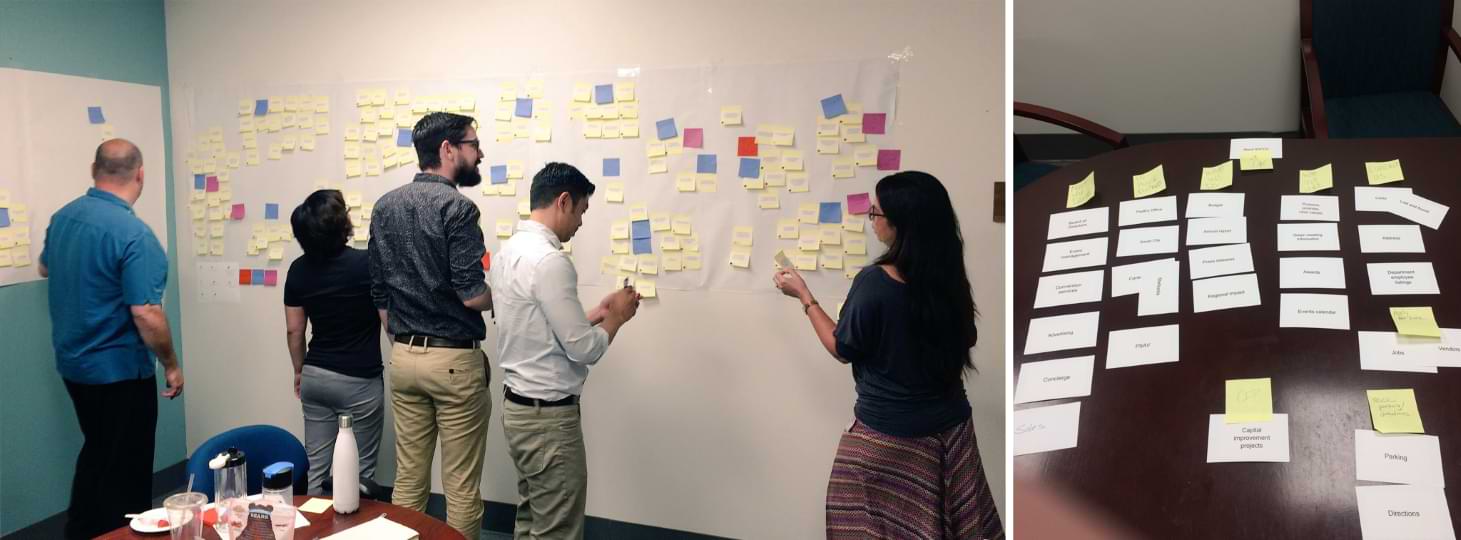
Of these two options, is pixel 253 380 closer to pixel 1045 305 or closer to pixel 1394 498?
pixel 1045 305

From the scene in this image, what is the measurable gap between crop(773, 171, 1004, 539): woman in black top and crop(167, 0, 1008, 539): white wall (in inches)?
26.0

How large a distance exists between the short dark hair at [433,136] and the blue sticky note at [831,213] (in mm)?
1140

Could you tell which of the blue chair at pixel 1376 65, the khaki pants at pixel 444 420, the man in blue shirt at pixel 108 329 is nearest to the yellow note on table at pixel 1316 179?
the blue chair at pixel 1376 65

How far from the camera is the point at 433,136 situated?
259cm

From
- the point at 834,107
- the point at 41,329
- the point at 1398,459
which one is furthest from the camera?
the point at 41,329

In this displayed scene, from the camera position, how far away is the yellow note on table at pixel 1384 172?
4.91 feet

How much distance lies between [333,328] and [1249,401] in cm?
257

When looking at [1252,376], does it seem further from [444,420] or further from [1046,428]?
[444,420]

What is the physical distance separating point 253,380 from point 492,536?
1331 millimetres

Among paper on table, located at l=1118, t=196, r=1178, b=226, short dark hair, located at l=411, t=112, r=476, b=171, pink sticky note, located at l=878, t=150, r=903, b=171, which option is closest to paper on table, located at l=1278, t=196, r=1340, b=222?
paper on table, located at l=1118, t=196, r=1178, b=226

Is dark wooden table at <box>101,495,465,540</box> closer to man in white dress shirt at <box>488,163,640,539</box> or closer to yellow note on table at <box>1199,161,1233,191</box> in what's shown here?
man in white dress shirt at <box>488,163,640,539</box>

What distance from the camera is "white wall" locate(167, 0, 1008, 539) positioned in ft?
8.51

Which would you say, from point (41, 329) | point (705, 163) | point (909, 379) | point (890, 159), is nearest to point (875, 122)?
point (890, 159)

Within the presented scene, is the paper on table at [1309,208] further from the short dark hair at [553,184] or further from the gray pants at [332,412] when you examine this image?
the gray pants at [332,412]
